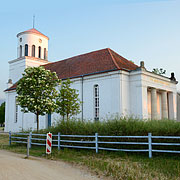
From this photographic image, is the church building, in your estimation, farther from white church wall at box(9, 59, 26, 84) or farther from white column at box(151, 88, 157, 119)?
white church wall at box(9, 59, 26, 84)

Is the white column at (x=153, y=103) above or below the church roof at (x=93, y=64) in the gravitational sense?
below

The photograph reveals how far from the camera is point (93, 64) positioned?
30.1 meters

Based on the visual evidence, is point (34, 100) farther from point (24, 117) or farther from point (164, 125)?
point (24, 117)

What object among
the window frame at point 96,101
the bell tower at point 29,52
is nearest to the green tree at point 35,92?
the window frame at point 96,101

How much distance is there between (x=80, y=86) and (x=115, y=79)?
5473mm

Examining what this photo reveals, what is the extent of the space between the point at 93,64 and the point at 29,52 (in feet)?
49.6

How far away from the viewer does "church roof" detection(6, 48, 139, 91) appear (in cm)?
2777

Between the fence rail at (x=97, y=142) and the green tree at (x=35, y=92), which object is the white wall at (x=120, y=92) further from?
the fence rail at (x=97, y=142)

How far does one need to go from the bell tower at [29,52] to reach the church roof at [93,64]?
5.44 m

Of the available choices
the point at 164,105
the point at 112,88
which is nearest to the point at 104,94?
the point at 112,88

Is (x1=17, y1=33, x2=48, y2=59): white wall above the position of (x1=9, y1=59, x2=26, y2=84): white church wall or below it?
above

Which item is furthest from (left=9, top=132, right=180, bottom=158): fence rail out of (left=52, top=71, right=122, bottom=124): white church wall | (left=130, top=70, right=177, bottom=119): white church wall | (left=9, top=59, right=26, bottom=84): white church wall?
(left=9, top=59, right=26, bottom=84): white church wall

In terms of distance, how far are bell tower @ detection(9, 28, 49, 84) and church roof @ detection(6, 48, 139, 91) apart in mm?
5435

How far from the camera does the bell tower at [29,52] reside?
39.8 meters
